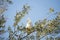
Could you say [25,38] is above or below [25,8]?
below

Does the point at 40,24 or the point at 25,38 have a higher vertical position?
the point at 40,24

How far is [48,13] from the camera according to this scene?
2174 millimetres

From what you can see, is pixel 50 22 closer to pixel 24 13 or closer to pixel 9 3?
pixel 24 13

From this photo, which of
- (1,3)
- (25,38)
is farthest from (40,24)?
(1,3)

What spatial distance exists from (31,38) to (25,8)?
39 centimetres

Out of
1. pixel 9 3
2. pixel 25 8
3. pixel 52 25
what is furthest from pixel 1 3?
pixel 52 25

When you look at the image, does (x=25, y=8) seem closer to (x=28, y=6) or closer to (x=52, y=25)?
(x=28, y=6)

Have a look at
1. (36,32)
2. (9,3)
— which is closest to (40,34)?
(36,32)

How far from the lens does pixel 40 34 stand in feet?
6.72

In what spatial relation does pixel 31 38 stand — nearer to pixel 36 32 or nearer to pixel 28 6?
pixel 36 32

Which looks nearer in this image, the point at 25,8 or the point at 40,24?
the point at 40,24

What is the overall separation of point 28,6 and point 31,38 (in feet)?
1.35

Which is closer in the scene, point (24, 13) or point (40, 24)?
point (40, 24)

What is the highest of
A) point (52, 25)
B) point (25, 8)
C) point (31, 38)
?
point (25, 8)
